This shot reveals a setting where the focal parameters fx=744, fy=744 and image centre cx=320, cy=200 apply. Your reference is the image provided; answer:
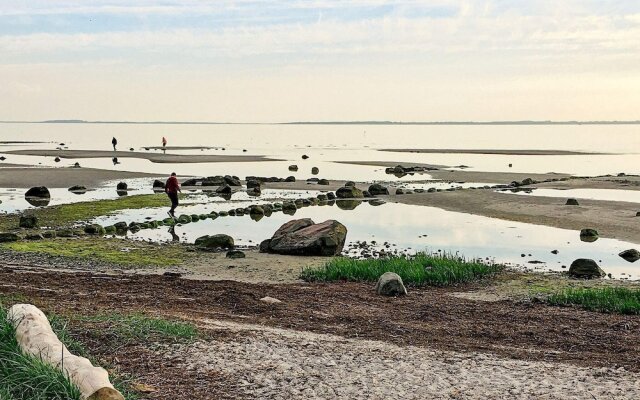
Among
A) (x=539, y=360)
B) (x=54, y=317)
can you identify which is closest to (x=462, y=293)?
(x=539, y=360)

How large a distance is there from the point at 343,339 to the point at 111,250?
15227mm

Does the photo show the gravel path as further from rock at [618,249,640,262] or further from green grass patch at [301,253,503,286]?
rock at [618,249,640,262]

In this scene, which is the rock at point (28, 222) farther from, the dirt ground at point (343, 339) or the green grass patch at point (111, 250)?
the dirt ground at point (343, 339)

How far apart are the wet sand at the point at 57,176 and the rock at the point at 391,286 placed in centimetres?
3981

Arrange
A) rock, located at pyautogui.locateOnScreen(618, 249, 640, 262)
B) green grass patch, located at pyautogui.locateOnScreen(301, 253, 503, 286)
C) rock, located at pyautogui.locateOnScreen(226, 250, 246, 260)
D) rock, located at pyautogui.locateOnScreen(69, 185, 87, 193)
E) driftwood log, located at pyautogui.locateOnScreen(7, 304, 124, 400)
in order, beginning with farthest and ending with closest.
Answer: rock, located at pyautogui.locateOnScreen(69, 185, 87, 193) < rock, located at pyautogui.locateOnScreen(618, 249, 640, 262) < rock, located at pyautogui.locateOnScreen(226, 250, 246, 260) < green grass patch, located at pyautogui.locateOnScreen(301, 253, 503, 286) < driftwood log, located at pyautogui.locateOnScreen(7, 304, 124, 400)

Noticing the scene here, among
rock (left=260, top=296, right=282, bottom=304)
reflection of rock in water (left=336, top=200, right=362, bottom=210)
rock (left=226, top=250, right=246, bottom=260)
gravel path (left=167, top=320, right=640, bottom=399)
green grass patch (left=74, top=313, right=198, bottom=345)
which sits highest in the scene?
reflection of rock in water (left=336, top=200, right=362, bottom=210)

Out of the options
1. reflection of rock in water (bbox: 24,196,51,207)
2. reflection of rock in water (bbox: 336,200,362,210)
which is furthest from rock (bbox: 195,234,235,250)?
reflection of rock in water (bbox: 24,196,51,207)

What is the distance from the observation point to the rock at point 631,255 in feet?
86.0

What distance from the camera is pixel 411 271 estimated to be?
20141 mm

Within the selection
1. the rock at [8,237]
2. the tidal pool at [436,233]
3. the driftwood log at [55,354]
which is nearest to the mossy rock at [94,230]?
the tidal pool at [436,233]

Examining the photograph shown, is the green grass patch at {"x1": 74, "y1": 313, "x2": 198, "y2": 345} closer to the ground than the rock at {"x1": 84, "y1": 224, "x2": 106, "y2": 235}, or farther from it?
closer to the ground

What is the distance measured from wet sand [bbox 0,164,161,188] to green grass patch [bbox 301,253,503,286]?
3691 cm

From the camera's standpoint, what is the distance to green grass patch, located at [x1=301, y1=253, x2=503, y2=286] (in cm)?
2009

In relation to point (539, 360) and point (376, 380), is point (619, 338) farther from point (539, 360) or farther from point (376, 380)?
point (376, 380)
